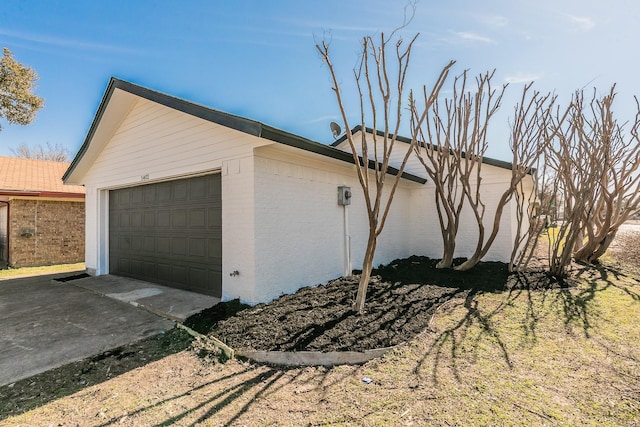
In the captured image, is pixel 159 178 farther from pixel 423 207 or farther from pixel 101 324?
pixel 423 207

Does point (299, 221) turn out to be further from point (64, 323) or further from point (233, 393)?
point (64, 323)

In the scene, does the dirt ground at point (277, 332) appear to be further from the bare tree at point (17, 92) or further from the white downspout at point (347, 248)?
the bare tree at point (17, 92)

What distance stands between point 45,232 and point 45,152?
85.8 feet

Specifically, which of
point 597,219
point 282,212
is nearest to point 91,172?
point 282,212

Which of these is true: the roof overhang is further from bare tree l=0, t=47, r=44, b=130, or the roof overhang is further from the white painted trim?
bare tree l=0, t=47, r=44, b=130

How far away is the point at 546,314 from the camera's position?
469 cm

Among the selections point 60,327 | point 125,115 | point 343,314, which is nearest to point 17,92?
point 125,115

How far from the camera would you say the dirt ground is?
10.4ft

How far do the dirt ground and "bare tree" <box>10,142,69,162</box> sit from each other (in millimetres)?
34888

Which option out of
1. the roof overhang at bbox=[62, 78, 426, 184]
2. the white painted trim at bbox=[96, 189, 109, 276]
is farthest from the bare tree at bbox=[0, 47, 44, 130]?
the white painted trim at bbox=[96, 189, 109, 276]

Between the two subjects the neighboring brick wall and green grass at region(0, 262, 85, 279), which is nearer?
green grass at region(0, 262, 85, 279)

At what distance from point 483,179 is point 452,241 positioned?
2.66 meters

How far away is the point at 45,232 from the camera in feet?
36.8

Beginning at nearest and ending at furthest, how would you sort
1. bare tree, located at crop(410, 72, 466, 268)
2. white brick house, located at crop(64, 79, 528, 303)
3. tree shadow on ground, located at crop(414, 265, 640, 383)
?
tree shadow on ground, located at crop(414, 265, 640, 383), white brick house, located at crop(64, 79, 528, 303), bare tree, located at crop(410, 72, 466, 268)
